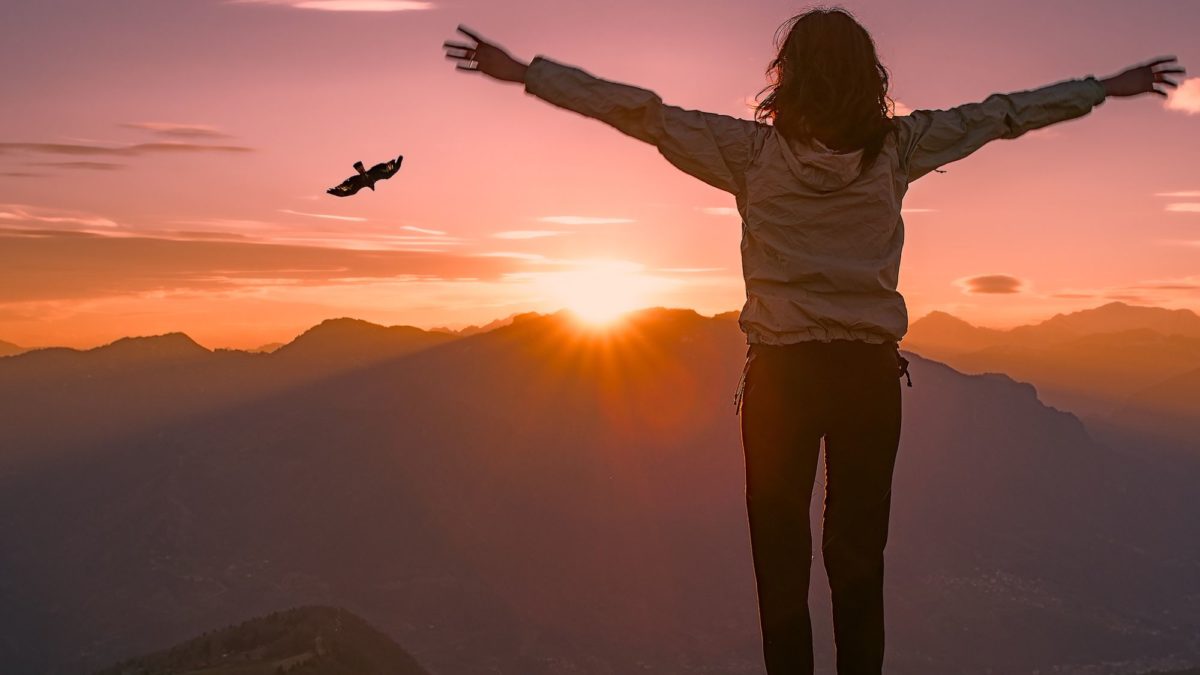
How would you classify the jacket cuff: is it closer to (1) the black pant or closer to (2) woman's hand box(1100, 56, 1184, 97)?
(2) woman's hand box(1100, 56, 1184, 97)

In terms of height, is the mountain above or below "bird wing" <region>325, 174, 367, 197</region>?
below

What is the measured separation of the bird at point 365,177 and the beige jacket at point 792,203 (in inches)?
105

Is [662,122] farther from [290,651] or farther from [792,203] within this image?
[290,651]

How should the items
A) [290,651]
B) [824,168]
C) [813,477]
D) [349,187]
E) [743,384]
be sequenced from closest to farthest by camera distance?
[824,168]
[813,477]
[743,384]
[349,187]
[290,651]

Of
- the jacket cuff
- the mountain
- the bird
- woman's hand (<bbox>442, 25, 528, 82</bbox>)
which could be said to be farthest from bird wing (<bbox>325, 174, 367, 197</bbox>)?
the mountain

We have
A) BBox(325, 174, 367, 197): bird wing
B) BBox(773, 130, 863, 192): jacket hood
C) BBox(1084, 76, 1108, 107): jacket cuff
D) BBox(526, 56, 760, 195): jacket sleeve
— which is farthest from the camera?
BBox(325, 174, 367, 197): bird wing

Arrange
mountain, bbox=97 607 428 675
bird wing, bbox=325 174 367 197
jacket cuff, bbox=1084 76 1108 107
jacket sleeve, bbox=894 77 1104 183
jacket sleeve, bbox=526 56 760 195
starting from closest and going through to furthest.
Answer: jacket sleeve, bbox=526 56 760 195
jacket sleeve, bbox=894 77 1104 183
jacket cuff, bbox=1084 76 1108 107
bird wing, bbox=325 174 367 197
mountain, bbox=97 607 428 675

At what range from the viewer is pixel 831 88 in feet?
18.5

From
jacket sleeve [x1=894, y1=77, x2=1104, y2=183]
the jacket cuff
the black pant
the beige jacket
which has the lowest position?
the black pant

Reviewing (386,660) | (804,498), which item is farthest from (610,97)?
(386,660)

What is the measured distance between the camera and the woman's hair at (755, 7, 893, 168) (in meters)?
5.62

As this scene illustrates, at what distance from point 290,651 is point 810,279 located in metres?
129

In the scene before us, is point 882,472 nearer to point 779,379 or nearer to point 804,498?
point 804,498

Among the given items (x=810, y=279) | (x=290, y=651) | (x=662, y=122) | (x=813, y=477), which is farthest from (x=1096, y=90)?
(x=290, y=651)
